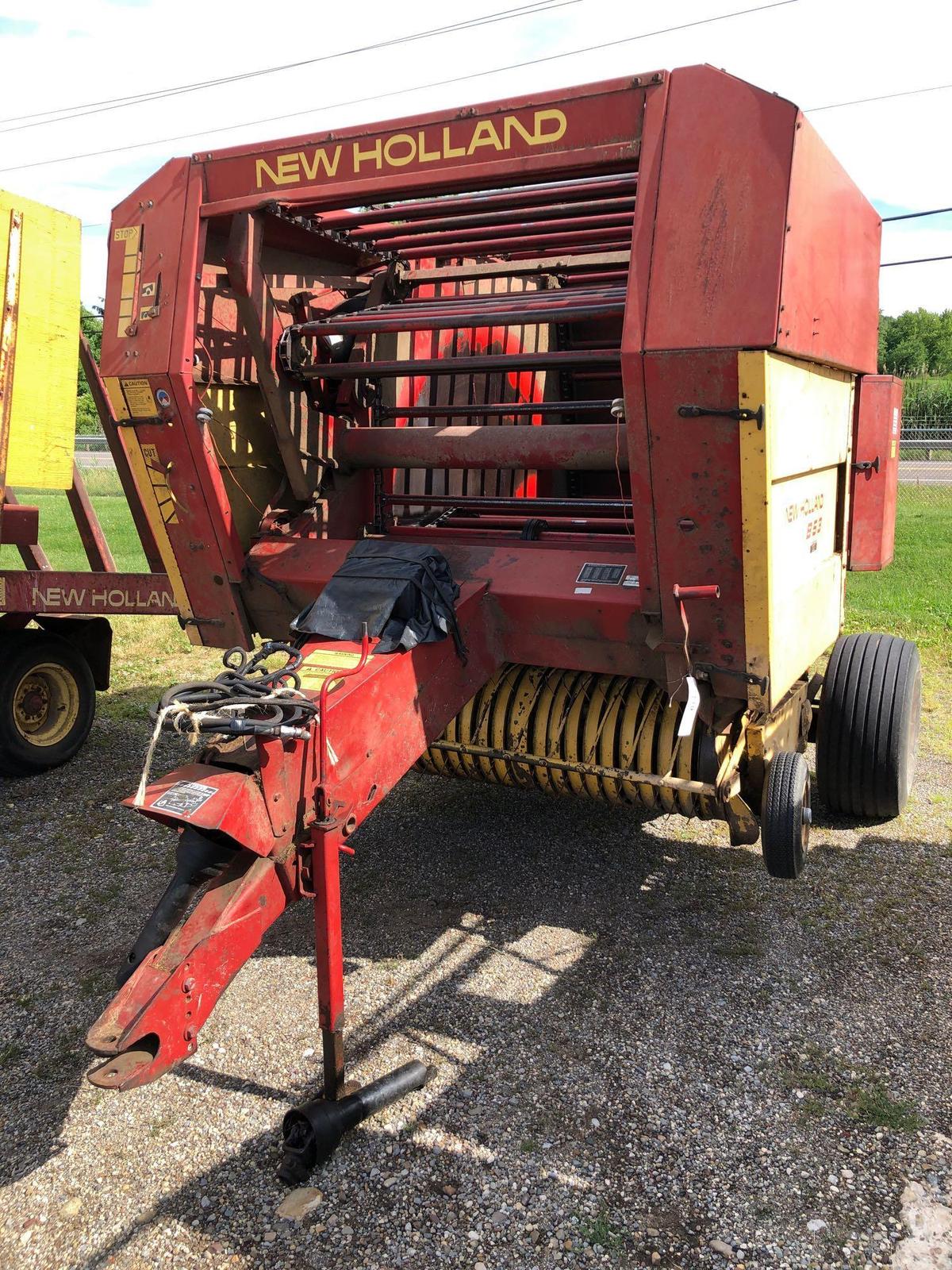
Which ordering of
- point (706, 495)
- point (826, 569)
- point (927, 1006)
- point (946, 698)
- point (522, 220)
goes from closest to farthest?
point (706, 495) < point (927, 1006) < point (522, 220) < point (826, 569) < point (946, 698)

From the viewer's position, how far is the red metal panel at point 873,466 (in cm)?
401

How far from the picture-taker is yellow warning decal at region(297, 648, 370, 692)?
9.06 feet

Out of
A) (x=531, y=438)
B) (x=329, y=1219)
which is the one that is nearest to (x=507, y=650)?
(x=531, y=438)

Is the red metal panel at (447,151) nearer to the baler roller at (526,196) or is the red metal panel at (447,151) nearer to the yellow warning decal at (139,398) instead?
the baler roller at (526,196)

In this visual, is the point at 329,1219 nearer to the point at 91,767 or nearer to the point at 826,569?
the point at 826,569

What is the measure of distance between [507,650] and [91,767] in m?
3.02

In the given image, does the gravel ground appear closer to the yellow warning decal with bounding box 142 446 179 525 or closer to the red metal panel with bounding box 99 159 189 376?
the yellow warning decal with bounding box 142 446 179 525

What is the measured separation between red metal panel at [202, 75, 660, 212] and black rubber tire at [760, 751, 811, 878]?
1893 mm

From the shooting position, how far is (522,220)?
3469 millimetres

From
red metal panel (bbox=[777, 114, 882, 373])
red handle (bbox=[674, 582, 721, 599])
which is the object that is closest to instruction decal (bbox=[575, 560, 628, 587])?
red handle (bbox=[674, 582, 721, 599])

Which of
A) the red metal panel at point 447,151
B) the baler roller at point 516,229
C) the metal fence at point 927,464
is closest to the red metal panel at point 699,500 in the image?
the red metal panel at point 447,151

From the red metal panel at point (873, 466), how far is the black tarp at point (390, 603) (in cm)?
184

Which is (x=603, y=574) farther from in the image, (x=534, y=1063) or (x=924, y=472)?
(x=924, y=472)

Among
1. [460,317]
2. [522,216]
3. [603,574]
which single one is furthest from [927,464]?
[460,317]
